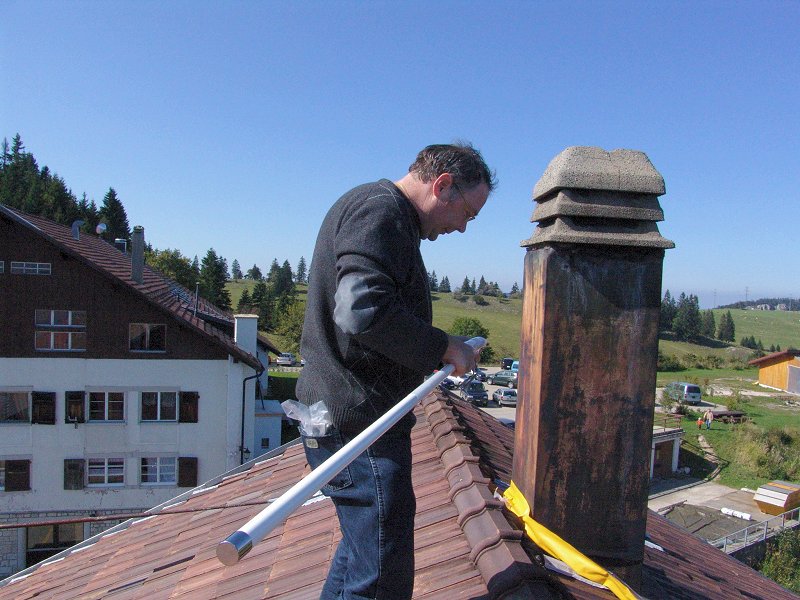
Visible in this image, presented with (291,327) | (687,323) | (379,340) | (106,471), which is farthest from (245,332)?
(687,323)

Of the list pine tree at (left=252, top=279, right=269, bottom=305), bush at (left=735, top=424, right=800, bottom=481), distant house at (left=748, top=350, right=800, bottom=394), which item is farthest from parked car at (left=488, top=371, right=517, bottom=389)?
pine tree at (left=252, top=279, right=269, bottom=305)

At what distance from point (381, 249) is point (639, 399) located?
129cm

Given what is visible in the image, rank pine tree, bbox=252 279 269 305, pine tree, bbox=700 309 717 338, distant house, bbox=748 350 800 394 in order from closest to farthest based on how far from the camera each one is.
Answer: distant house, bbox=748 350 800 394
pine tree, bbox=252 279 269 305
pine tree, bbox=700 309 717 338

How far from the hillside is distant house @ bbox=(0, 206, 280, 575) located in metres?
30.6

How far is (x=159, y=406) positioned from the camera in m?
19.5

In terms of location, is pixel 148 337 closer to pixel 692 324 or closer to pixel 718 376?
pixel 718 376

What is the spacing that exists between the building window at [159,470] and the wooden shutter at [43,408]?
3.13 metres

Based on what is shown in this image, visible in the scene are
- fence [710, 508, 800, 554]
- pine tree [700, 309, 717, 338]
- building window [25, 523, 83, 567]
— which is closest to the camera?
fence [710, 508, 800, 554]

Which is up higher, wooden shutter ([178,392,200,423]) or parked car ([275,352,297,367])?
wooden shutter ([178,392,200,423])

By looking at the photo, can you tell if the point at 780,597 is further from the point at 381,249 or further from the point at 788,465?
the point at 788,465

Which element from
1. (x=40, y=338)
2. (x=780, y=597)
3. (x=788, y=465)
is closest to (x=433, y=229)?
(x=780, y=597)

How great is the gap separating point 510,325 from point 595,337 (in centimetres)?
7691

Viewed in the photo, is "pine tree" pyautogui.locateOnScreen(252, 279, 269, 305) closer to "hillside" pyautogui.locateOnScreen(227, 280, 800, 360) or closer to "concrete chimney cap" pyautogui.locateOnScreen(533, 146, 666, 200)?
"hillside" pyautogui.locateOnScreen(227, 280, 800, 360)

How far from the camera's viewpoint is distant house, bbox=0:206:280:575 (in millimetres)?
18516
